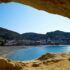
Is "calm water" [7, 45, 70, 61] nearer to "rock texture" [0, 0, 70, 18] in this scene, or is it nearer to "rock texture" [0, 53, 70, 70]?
"rock texture" [0, 53, 70, 70]

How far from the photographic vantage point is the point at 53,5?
7406mm

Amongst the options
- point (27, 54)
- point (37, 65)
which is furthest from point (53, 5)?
point (27, 54)

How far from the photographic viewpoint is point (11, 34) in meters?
128

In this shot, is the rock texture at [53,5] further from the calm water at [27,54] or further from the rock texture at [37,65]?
the calm water at [27,54]

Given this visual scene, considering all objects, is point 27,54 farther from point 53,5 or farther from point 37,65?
point 53,5

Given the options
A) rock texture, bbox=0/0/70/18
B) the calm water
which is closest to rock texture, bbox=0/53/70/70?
rock texture, bbox=0/0/70/18

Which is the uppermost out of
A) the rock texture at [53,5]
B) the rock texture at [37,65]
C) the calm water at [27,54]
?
the rock texture at [53,5]

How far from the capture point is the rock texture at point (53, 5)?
23.5 feet

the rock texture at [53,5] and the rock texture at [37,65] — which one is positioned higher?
the rock texture at [53,5]

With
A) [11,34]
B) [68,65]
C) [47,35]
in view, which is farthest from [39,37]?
[68,65]

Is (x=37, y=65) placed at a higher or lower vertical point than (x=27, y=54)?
higher

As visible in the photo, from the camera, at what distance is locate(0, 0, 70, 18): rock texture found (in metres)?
7.17

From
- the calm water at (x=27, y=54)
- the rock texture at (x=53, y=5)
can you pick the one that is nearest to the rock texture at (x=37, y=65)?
the rock texture at (x=53, y=5)

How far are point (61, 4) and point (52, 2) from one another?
1.06ft
